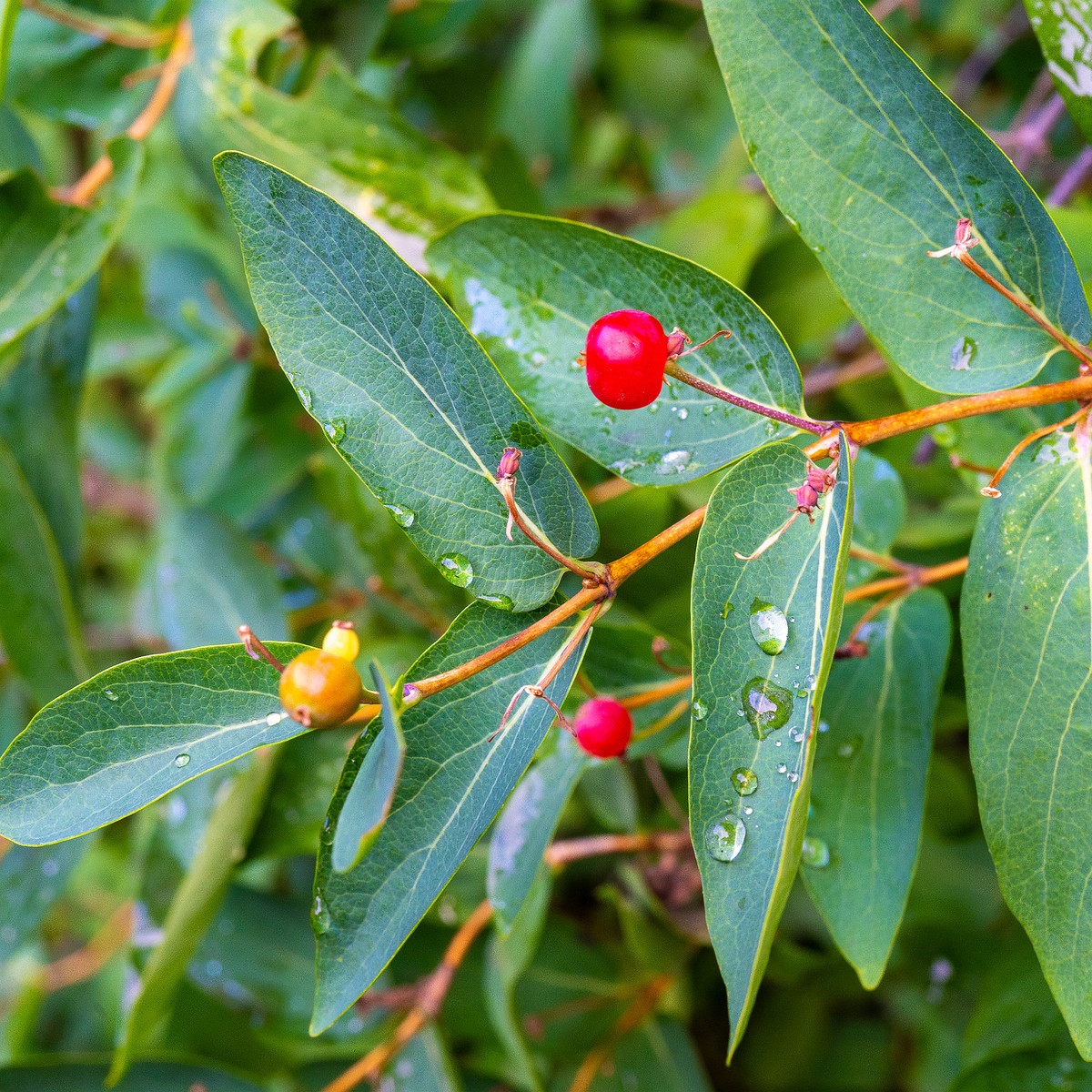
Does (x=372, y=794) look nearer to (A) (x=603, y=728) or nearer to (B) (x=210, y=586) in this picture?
(A) (x=603, y=728)

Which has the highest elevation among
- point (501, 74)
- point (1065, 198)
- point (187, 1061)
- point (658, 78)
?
point (1065, 198)

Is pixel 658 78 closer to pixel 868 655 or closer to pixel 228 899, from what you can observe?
pixel 868 655

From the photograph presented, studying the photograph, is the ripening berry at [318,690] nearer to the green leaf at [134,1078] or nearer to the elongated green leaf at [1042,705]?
the elongated green leaf at [1042,705]

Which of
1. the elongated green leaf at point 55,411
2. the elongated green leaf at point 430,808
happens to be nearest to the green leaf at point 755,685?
the elongated green leaf at point 430,808

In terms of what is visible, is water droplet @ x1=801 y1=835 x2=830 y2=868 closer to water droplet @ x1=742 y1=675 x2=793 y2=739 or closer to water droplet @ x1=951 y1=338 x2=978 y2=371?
water droplet @ x1=742 y1=675 x2=793 y2=739

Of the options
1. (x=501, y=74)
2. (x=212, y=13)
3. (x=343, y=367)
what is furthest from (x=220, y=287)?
(x=343, y=367)
